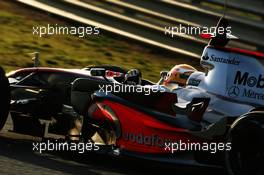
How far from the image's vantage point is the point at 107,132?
23.4 ft

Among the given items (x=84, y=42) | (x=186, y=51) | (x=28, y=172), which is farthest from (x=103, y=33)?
(x=28, y=172)

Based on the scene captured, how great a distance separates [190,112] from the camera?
22.5 feet

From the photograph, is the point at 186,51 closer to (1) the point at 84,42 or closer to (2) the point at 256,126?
(1) the point at 84,42

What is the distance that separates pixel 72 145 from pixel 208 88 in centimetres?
149

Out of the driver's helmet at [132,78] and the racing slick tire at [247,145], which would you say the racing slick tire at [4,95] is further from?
the racing slick tire at [247,145]

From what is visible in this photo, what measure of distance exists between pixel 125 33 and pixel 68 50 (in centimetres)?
140

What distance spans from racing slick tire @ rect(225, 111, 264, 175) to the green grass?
253 inches

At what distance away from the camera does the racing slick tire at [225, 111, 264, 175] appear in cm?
614

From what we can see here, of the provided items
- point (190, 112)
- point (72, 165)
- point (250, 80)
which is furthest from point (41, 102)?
point (250, 80)

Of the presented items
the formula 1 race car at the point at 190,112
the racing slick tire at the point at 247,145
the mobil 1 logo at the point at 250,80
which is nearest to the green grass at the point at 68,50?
the formula 1 race car at the point at 190,112

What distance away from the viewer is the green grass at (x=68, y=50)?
521 inches
